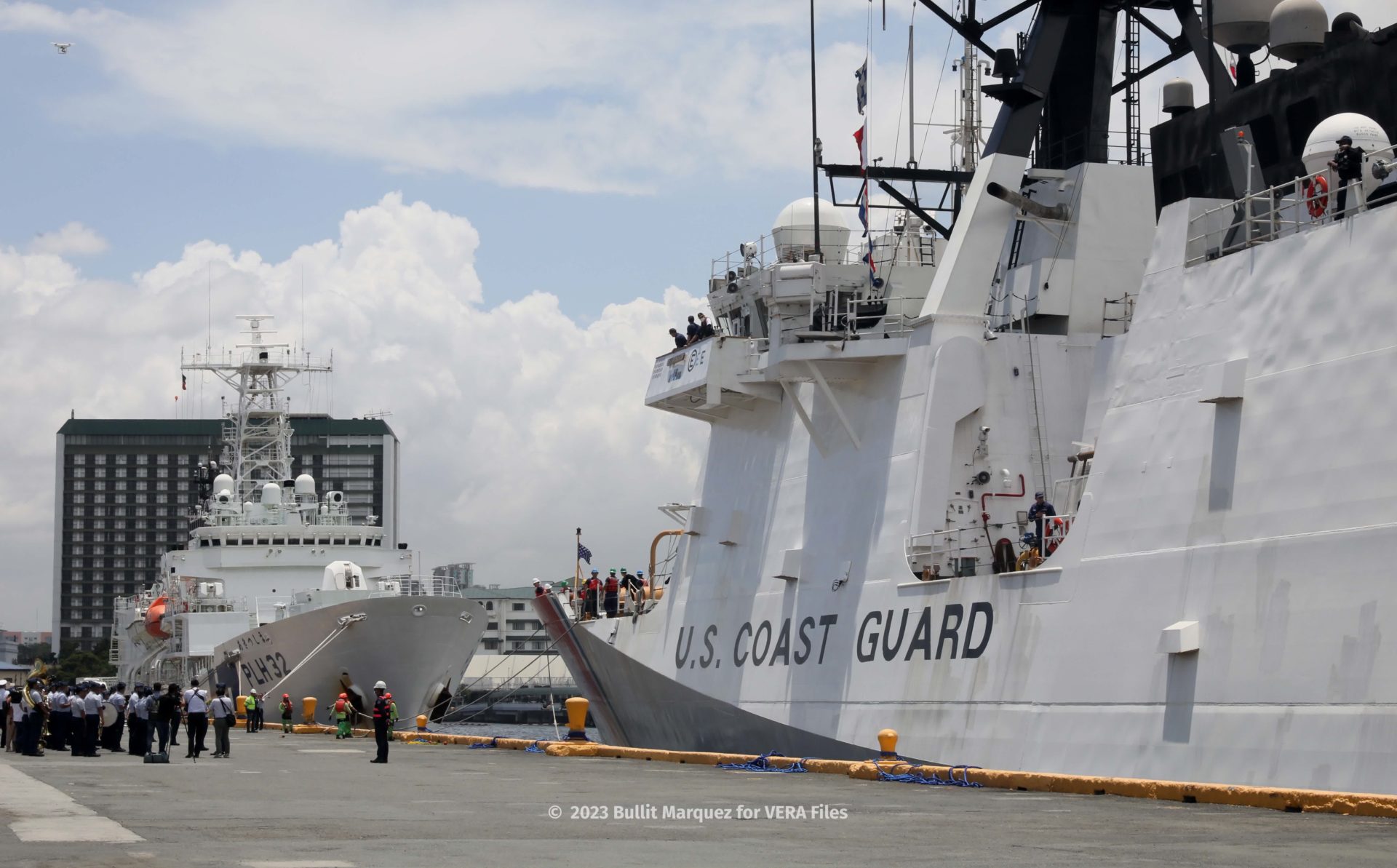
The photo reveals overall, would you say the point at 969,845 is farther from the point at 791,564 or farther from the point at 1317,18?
the point at 791,564

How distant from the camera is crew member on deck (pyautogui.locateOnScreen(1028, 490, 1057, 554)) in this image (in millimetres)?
18703

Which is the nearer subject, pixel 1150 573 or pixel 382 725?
pixel 1150 573

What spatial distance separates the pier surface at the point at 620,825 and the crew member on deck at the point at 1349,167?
5.39 m

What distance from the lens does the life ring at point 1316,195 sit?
15.1 m

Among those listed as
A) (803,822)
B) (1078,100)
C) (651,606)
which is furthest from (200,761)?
(1078,100)

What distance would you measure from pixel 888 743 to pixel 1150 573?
4.21m

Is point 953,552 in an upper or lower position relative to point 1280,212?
lower

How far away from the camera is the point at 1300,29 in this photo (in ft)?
55.8

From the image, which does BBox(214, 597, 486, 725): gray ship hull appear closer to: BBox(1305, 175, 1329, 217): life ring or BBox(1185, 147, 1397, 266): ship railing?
BBox(1185, 147, 1397, 266): ship railing

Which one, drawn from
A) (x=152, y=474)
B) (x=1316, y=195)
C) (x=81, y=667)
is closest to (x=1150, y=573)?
(x=1316, y=195)

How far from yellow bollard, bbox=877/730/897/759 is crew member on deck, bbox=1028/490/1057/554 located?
269 cm

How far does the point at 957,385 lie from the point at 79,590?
14782 cm

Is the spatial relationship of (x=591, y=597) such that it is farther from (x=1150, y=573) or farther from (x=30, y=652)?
(x=30, y=652)
